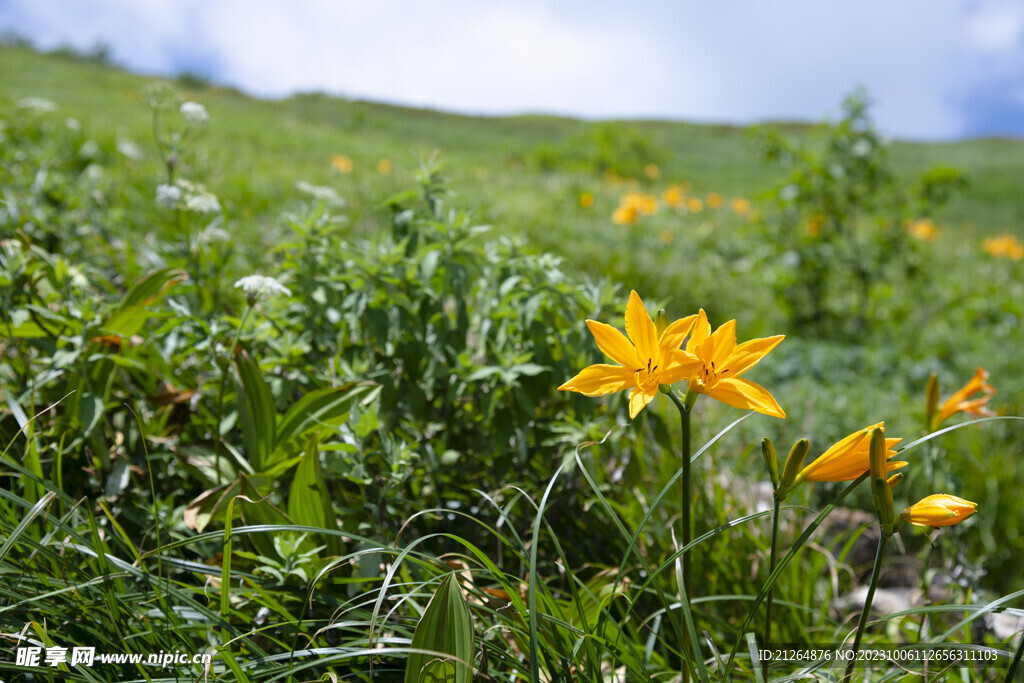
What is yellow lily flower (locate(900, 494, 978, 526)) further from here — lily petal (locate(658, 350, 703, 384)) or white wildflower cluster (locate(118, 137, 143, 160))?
white wildflower cluster (locate(118, 137, 143, 160))

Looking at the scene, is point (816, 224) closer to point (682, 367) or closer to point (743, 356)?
point (743, 356)

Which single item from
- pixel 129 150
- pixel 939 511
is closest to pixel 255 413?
pixel 939 511

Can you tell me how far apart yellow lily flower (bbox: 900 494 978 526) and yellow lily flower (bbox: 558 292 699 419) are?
0.38m

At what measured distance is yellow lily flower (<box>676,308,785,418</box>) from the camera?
87cm

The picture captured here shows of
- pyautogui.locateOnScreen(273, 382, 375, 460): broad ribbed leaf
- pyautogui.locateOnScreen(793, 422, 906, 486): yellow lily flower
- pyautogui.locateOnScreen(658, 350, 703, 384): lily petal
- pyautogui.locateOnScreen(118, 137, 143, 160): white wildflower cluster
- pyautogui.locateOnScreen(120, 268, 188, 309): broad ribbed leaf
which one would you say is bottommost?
pyautogui.locateOnScreen(273, 382, 375, 460): broad ribbed leaf

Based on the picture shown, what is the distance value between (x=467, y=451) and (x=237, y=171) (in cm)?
543

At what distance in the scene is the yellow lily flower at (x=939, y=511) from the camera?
825 millimetres

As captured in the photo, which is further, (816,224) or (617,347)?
(816,224)

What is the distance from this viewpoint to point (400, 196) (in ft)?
5.45

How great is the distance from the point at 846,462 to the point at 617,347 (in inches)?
14.5

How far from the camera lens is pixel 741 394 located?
2.89ft

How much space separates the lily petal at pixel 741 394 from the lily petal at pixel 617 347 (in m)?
Answer: 0.12

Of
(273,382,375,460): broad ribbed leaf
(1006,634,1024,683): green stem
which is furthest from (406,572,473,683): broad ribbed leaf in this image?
(1006,634,1024,683): green stem

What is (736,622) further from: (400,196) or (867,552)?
(400,196)
